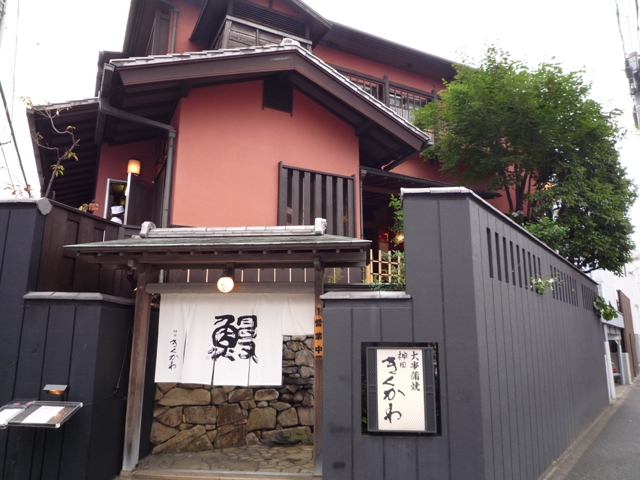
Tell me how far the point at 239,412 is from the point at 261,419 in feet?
1.57

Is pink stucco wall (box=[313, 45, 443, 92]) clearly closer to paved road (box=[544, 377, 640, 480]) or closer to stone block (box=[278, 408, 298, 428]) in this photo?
stone block (box=[278, 408, 298, 428])

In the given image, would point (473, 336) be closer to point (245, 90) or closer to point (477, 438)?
point (477, 438)

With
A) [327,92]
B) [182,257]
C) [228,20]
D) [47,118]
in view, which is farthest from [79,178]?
[182,257]

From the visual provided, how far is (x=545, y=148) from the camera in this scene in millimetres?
14156

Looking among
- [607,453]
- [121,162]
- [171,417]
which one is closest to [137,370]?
[171,417]

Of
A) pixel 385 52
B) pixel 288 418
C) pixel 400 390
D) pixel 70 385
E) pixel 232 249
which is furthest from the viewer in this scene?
pixel 385 52

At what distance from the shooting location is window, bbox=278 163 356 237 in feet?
35.4

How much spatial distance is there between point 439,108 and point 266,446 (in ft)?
37.1

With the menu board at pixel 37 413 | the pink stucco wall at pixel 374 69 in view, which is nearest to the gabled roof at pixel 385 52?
the pink stucco wall at pixel 374 69

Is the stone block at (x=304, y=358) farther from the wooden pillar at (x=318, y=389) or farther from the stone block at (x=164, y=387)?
the wooden pillar at (x=318, y=389)

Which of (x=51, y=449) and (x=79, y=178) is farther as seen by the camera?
(x=79, y=178)

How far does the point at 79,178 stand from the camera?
48.9 feet

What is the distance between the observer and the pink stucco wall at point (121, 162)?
40.1 feet

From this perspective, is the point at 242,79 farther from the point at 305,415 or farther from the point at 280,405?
the point at 305,415
